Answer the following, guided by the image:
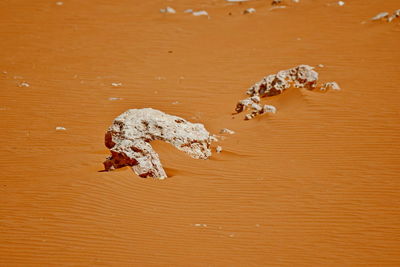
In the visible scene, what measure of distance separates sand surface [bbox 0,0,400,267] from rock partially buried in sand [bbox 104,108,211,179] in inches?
7.9

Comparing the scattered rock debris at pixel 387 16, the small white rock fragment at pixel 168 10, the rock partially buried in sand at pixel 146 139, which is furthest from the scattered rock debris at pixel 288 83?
the small white rock fragment at pixel 168 10

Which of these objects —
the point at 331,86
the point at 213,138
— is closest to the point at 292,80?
the point at 331,86

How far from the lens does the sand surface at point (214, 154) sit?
525cm

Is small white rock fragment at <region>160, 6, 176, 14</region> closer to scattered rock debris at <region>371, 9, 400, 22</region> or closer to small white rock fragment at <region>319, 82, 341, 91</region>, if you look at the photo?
scattered rock debris at <region>371, 9, 400, 22</region>

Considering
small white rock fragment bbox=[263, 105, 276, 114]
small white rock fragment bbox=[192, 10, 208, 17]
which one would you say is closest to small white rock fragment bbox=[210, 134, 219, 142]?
small white rock fragment bbox=[263, 105, 276, 114]

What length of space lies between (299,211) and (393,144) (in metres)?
2.85

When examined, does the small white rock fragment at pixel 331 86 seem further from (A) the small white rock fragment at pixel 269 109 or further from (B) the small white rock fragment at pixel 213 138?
(B) the small white rock fragment at pixel 213 138

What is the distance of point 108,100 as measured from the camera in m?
10.6

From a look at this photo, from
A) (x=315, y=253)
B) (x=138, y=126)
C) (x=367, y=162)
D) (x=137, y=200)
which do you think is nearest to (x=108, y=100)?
(x=138, y=126)

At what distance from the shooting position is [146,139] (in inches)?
279

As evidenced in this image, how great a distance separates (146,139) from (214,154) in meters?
1.29

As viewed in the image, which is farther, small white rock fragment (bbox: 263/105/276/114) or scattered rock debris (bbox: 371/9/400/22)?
A: scattered rock debris (bbox: 371/9/400/22)

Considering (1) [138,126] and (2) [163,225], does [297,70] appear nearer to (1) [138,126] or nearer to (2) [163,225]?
(1) [138,126]

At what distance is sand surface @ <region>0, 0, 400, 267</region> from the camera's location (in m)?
5.25
